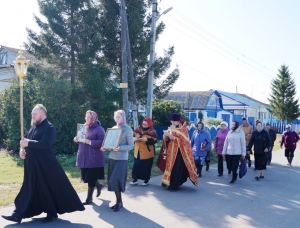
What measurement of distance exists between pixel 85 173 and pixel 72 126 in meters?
7.95

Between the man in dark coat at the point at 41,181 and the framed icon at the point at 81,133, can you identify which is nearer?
the man in dark coat at the point at 41,181

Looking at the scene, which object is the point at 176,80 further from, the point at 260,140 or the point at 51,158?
the point at 51,158

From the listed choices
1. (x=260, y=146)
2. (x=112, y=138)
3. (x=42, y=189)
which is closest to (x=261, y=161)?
(x=260, y=146)

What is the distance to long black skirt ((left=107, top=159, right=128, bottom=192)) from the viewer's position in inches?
273

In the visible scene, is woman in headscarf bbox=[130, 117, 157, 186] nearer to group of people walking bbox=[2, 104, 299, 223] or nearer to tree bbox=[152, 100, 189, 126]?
group of people walking bbox=[2, 104, 299, 223]

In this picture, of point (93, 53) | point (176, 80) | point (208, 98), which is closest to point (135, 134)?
point (93, 53)

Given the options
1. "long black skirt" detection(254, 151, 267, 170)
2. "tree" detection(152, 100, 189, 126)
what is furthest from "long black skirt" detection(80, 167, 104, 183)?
"tree" detection(152, 100, 189, 126)

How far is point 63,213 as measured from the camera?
6059 millimetres

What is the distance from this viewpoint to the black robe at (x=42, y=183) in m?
5.92

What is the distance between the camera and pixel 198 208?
7480 millimetres

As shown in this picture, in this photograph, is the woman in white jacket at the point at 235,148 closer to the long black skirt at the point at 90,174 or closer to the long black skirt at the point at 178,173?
the long black skirt at the point at 178,173

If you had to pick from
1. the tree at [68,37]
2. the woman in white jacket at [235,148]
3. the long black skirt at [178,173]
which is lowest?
the long black skirt at [178,173]

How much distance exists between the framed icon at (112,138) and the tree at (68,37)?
9701 mm

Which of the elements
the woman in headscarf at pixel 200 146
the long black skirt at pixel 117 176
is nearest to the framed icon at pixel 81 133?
the long black skirt at pixel 117 176
